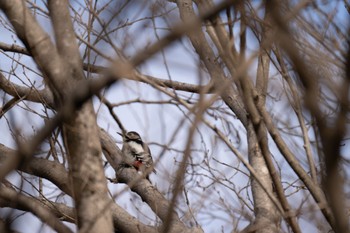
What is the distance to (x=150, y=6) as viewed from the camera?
11.8ft

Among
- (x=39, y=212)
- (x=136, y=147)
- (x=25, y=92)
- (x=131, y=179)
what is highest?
(x=136, y=147)

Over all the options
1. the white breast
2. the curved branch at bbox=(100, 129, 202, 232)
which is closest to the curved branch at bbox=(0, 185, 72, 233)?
the curved branch at bbox=(100, 129, 202, 232)

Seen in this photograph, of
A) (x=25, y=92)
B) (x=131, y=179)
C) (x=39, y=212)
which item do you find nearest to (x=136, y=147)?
(x=131, y=179)

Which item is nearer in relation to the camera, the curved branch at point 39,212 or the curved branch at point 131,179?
the curved branch at point 39,212

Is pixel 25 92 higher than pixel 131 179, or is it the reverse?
pixel 25 92

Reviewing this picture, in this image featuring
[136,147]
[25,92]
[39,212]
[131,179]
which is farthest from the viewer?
[136,147]

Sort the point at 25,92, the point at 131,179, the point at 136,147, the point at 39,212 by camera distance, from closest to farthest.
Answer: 1. the point at 39,212
2. the point at 25,92
3. the point at 131,179
4. the point at 136,147

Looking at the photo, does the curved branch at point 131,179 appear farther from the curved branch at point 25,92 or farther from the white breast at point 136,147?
the white breast at point 136,147

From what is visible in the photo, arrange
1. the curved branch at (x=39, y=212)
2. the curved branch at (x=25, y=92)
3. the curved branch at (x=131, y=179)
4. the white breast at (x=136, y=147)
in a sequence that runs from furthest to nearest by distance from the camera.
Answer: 1. the white breast at (x=136, y=147)
2. the curved branch at (x=131, y=179)
3. the curved branch at (x=25, y=92)
4. the curved branch at (x=39, y=212)

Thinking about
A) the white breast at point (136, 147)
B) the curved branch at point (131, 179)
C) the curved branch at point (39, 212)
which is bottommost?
the curved branch at point (39, 212)

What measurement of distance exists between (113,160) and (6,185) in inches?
81.0

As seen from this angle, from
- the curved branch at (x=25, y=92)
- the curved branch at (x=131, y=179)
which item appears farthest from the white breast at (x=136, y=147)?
the curved branch at (x=25, y=92)

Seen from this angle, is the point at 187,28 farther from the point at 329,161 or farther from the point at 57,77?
the point at 57,77

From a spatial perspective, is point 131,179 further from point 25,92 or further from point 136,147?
point 136,147
